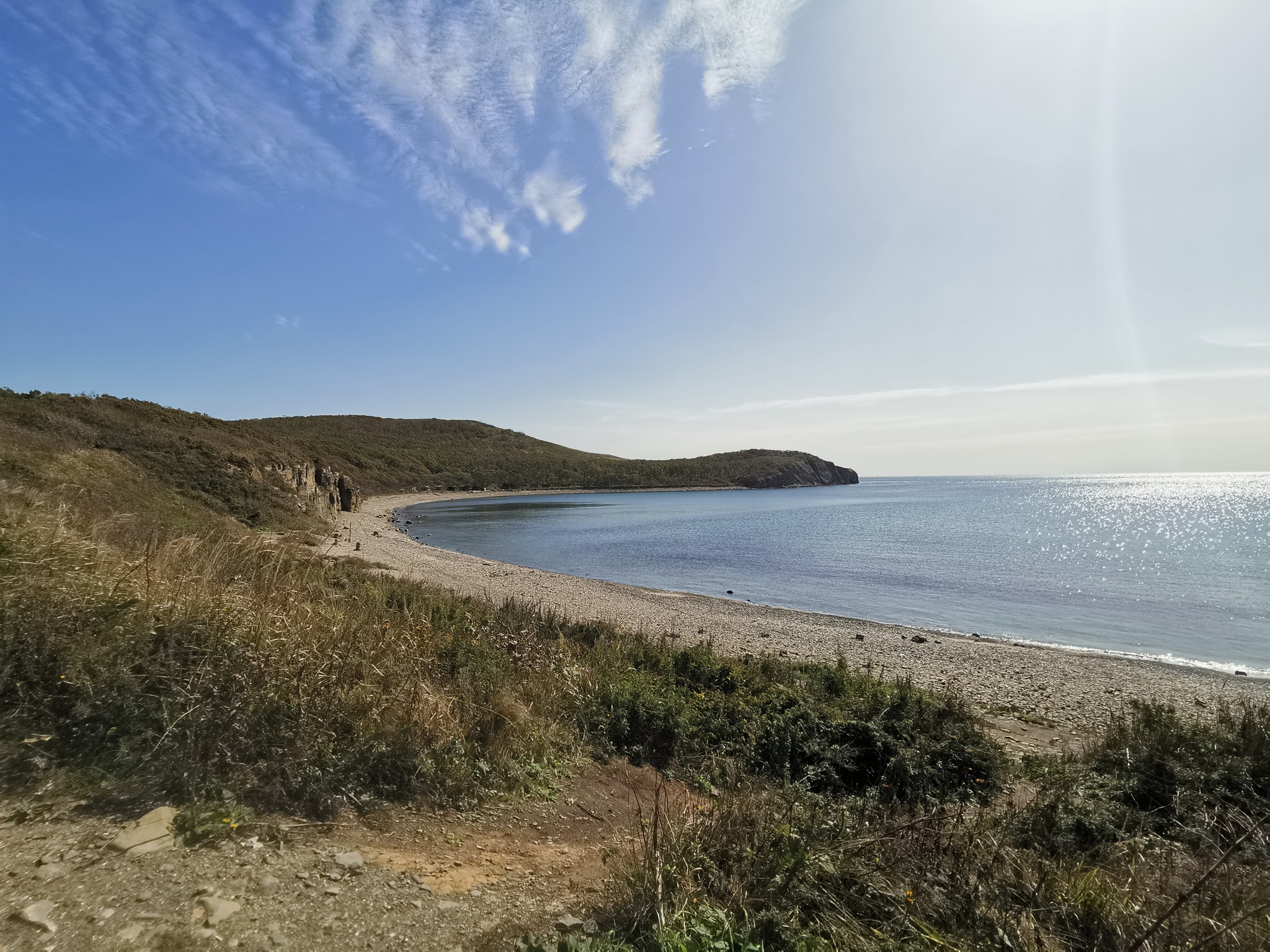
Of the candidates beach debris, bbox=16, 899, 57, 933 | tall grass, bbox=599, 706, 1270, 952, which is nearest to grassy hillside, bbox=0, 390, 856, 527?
beach debris, bbox=16, 899, 57, 933

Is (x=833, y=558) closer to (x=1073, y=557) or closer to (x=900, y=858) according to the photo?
(x=1073, y=557)

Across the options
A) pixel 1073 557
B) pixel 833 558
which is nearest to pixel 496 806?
pixel 833 558

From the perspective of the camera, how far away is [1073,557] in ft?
122

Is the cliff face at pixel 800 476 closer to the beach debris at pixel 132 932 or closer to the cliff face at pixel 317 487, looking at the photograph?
the cliff face at pixel 317 487

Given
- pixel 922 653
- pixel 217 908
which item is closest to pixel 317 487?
pixel 922 653

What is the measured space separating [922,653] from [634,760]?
14.2 m

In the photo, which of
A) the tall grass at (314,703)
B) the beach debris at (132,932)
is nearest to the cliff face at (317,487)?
the tall grass at (314,703)

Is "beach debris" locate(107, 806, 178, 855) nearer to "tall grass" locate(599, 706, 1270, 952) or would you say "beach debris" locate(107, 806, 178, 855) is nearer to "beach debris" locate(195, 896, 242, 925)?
"beach debris" locate(195, 896, 242, 925)

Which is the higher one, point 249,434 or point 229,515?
point 249,434

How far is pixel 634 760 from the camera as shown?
618 cm

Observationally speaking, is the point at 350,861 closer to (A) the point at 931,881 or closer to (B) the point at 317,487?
(A) the point at 931,881

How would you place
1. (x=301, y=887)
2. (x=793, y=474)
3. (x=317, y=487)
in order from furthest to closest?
(x=793, y=474), (x=317, y=487), (x=301, y=887)

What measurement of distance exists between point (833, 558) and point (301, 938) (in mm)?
38162

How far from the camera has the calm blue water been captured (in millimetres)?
21641
